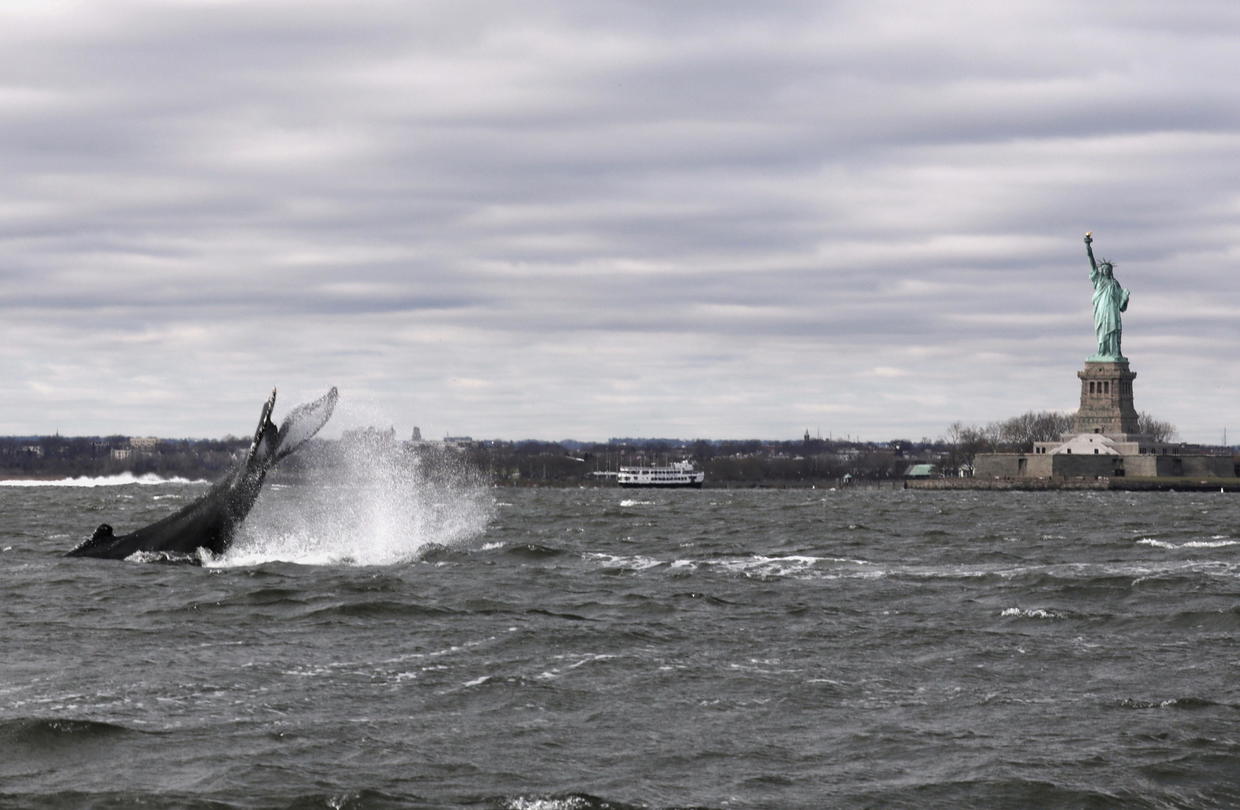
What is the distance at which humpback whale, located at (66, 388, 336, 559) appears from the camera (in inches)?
1715

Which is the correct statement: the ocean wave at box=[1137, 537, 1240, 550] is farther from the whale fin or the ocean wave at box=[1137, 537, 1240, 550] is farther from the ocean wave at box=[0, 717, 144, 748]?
the ocean wave at box=[0, 717, 144, 748]

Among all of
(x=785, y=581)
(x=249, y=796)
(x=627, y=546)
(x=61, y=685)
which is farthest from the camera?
(x=627, y=546)

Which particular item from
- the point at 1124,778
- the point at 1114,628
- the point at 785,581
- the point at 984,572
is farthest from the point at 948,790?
the point at 984,572

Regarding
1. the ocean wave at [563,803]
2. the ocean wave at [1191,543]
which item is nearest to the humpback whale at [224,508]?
the ocean wave at [563,803]

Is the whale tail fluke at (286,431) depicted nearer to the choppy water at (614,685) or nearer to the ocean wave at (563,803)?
the choppy water at (614,685)

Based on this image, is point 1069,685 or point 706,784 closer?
point 706,784

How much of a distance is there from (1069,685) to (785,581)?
735 inches

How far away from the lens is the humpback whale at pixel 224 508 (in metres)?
43.6

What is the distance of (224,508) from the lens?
157ft

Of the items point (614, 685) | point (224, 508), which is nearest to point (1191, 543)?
point (224, 508)

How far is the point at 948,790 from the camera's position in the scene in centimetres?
1872

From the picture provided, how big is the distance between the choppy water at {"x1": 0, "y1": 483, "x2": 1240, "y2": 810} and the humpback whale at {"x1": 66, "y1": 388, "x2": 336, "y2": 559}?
171 cm

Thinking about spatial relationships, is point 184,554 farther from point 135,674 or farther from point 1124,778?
point 1124,778

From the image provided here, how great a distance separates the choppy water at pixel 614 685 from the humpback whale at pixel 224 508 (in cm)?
171
